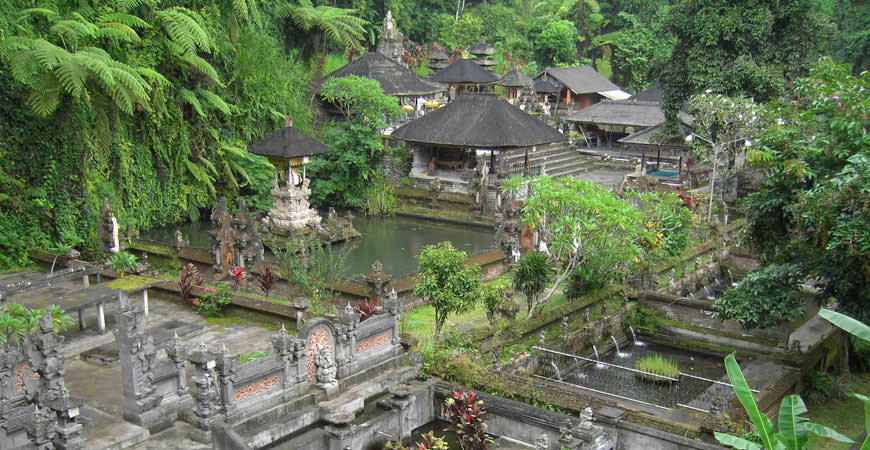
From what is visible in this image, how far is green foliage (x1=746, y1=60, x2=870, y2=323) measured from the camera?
1169cm

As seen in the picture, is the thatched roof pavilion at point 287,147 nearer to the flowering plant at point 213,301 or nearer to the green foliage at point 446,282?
the flowering plant at point 213,301

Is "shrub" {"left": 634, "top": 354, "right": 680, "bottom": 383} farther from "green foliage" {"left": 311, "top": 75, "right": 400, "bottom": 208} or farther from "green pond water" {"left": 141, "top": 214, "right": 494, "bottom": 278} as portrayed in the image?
"green foliage" {"left": 311, "top": 75, "right": 400, "bottom": 208}

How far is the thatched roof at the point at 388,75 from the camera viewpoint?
123 feet

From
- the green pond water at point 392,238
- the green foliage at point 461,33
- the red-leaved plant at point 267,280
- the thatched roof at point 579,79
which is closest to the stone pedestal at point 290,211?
the green pond water at point 392,238

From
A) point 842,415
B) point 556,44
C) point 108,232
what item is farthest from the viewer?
point 556,44

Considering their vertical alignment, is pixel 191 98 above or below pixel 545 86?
below

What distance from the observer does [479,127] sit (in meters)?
30.2

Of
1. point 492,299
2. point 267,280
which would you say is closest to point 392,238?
point 267,280

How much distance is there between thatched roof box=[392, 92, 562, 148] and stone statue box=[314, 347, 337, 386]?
17.7m

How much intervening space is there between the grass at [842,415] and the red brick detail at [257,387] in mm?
8331

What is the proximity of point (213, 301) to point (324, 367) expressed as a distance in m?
5.13

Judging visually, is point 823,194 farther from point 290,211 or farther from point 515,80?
point 515,80

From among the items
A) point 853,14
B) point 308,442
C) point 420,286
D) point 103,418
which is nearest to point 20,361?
point 103,418

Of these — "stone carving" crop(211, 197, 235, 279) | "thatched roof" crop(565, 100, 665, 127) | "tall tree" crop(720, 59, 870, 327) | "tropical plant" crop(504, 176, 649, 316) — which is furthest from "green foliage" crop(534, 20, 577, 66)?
"tall tree" crop(720, 59, 870, 327)
